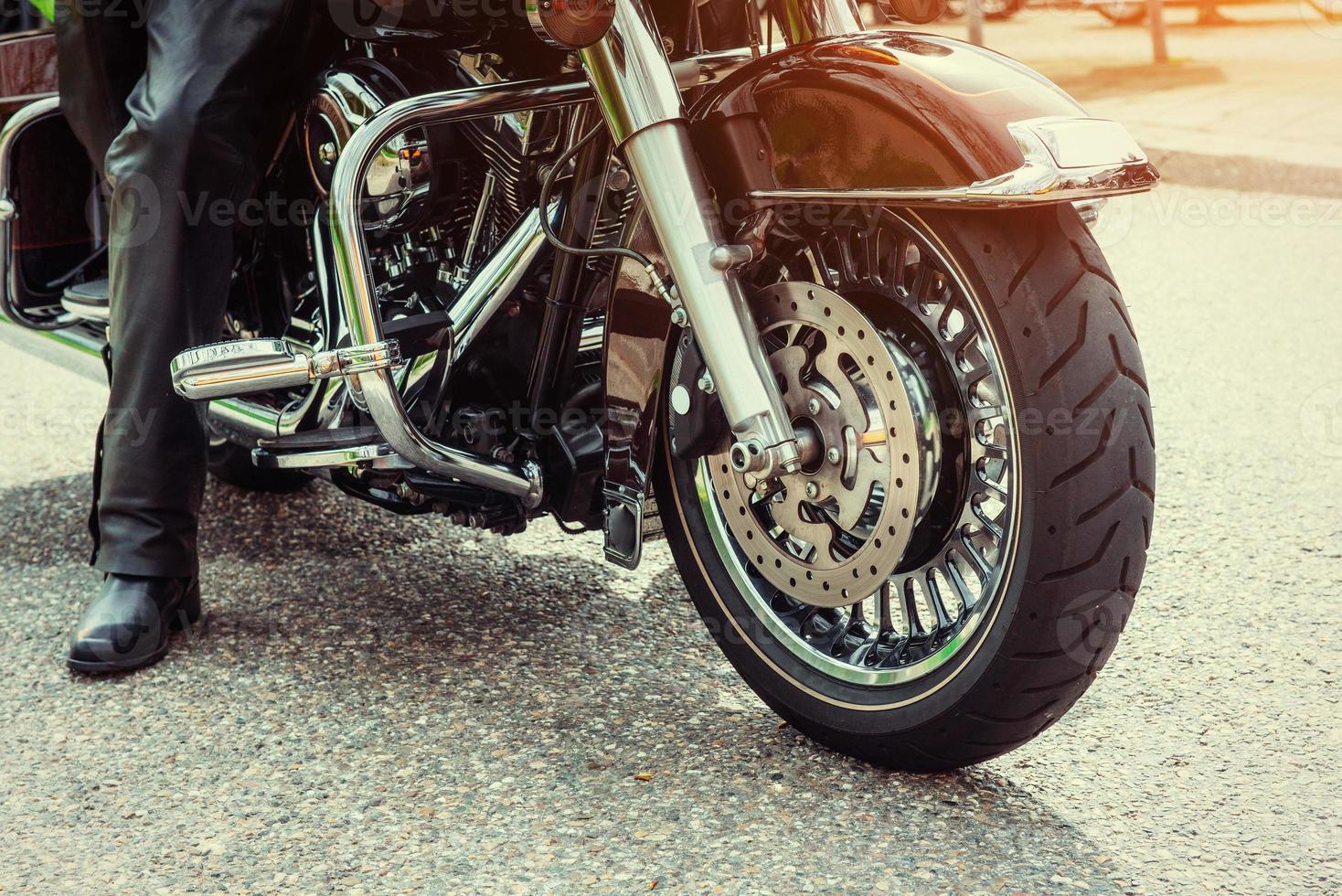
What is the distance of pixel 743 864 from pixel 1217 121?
5.93 metres

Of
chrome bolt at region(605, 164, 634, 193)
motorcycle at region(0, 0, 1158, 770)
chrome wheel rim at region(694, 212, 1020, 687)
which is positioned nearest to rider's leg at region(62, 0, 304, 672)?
motorcycle at region(0, 0, 1158, 770)

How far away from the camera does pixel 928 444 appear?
6.14 feet

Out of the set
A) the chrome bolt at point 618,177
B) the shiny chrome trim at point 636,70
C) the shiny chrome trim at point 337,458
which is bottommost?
the shiny chrome trim at point 337,458

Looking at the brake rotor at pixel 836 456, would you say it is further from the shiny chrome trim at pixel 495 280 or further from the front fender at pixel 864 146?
the shiny chrome trim at pixel 495 280

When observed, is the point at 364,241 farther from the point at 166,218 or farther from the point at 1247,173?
the point at 1247,173

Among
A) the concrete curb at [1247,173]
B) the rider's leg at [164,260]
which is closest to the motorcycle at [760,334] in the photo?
the rider's leg at [164,260]

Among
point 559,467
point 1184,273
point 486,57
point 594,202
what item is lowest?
point 1184,273

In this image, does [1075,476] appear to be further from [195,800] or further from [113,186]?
[113,186]

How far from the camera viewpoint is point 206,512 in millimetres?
3299

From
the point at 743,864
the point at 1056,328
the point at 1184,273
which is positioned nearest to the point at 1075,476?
the point at 1056,328

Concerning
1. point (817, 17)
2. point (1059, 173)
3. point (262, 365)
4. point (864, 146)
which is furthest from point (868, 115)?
point (262, 365)

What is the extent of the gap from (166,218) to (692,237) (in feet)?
3.24

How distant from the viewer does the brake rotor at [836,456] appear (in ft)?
6.23

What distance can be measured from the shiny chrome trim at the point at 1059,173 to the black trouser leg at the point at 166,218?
1129mm
